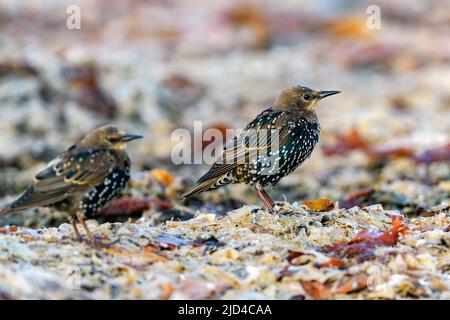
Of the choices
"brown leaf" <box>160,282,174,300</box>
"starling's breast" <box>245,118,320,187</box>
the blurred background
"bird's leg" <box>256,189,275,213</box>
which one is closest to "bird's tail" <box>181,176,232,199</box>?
"starling's breast" <box>245,118,320,187</box>

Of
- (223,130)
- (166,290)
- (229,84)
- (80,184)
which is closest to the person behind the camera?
(166,290)

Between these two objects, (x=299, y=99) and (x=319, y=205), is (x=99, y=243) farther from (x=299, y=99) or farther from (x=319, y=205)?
(x=299, y=99)

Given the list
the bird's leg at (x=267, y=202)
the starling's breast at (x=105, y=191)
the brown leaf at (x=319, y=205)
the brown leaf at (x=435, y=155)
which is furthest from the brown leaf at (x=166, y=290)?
the brown leaf at (x=435, y=155)

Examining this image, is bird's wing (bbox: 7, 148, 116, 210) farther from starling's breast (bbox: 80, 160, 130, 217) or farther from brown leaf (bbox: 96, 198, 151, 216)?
brown leaf (bbox: 96, 198, 151, 216)

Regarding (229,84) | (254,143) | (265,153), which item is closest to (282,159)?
(265,153)

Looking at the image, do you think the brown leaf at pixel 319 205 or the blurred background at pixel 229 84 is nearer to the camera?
the brown leaf at pixel 319 205

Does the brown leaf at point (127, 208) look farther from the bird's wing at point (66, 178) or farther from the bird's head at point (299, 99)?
the bird's wing at point (66, 178)
